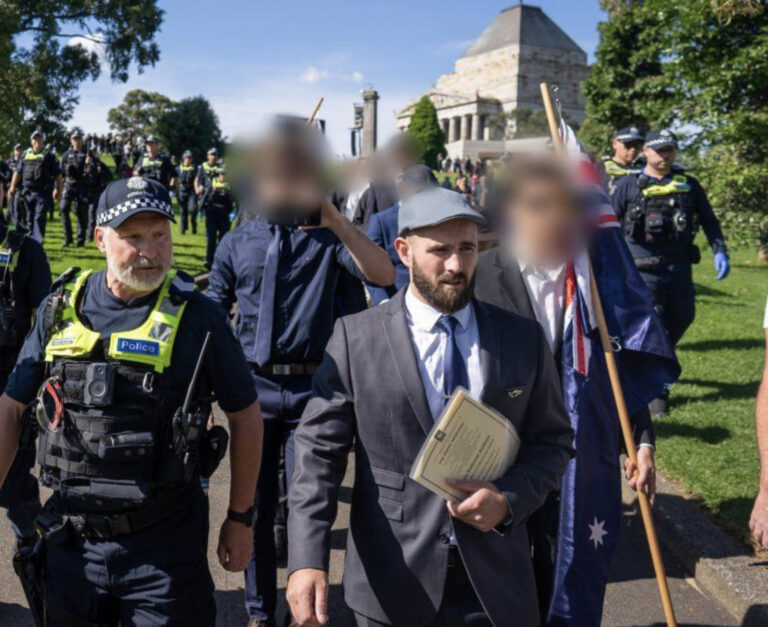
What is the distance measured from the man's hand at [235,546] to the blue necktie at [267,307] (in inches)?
41.9

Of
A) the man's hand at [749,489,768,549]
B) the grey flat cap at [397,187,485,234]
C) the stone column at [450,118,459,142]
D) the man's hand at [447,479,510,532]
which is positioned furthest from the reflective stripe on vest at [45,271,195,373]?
the stone column at [450,118,459,142]

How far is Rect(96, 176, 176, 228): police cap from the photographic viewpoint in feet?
8.50

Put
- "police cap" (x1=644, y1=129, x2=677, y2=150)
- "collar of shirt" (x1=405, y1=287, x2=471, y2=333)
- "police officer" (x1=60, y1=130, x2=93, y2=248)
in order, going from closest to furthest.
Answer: "collar of shirt" (x1=405, y1=287, x2=471, y2=333) → "police cap" (x1=644, y1=129, x2=677, y2=150) → "police officer" (x1=60, y1=130, x2=93, y2=248)

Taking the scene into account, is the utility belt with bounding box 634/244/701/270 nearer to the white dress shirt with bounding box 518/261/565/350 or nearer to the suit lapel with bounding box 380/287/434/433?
the white dress shirt with bounding box 518/261/565/350

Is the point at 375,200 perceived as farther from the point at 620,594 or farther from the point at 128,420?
the point at 128,420

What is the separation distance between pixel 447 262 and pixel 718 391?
246 inches

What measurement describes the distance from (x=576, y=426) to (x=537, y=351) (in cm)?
84

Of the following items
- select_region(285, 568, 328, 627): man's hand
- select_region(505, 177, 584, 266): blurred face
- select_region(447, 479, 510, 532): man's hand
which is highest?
select_region(505, 177, 584, 266): blurred face

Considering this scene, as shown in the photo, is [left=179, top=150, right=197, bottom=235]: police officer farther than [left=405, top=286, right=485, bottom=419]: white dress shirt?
Yes

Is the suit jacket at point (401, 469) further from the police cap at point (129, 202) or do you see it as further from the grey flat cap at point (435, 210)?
the police cap at point (129, 202)

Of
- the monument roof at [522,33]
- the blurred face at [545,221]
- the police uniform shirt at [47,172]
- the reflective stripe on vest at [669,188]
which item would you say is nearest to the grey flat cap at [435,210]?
the blurred face at [545,221]

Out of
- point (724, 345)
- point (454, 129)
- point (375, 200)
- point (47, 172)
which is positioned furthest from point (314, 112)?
point (454, 129)

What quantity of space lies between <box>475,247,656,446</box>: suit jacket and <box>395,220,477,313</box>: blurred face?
2.18 feet

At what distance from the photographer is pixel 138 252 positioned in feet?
8.58
